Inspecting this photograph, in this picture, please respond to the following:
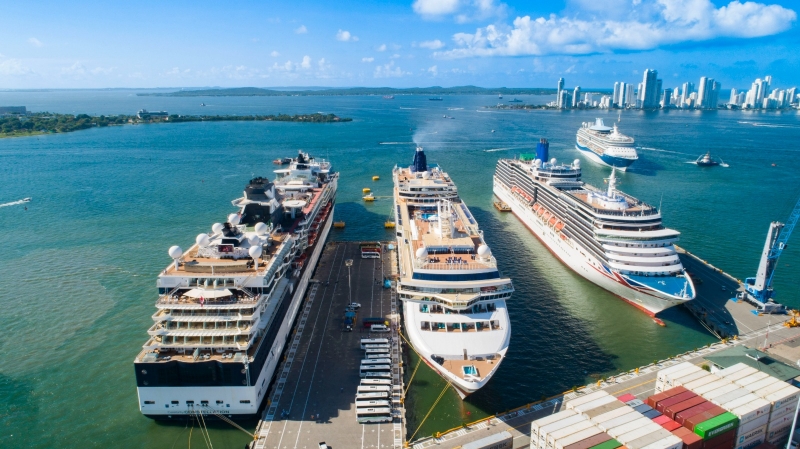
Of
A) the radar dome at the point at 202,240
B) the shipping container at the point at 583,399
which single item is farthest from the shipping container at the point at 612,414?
the radar dome at the point at 202,240

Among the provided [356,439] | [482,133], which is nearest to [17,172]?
[356,439]

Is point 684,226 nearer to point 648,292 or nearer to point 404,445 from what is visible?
point 648,292

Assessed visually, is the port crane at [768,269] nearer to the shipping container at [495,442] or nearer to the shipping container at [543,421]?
the shipping container at [543,421]

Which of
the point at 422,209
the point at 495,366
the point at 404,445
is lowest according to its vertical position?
the point at 404,445

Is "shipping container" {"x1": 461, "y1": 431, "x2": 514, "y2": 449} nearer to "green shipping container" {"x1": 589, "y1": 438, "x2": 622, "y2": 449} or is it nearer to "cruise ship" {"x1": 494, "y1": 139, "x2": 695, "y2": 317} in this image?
"green shipping container" {"x1": 589, "y1": 438, "x2": 622, "y2": 449}

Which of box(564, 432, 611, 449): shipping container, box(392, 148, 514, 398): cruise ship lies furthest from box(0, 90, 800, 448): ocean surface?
box(564, 432, 611, 449): shipping container

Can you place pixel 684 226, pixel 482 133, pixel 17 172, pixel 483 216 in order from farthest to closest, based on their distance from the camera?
pixel 482 133, pixel 17 172, pixel 483 216, pixel 684 226
